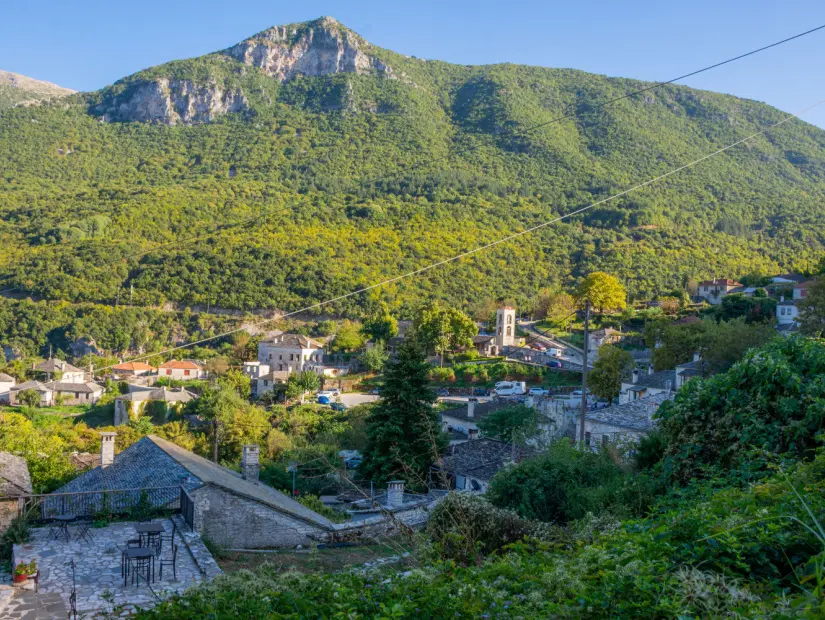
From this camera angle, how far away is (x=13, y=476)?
41.5 feet

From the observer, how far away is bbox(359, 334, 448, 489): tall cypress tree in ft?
60.8

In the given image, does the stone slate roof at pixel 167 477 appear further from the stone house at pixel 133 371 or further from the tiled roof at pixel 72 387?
the stone house at pixel 133 371

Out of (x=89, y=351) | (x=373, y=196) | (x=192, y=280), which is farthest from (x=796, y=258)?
(x=89, y=351)

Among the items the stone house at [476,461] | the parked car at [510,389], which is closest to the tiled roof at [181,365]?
the parked car at [510,389]

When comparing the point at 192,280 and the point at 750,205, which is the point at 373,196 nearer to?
the point at 192,280

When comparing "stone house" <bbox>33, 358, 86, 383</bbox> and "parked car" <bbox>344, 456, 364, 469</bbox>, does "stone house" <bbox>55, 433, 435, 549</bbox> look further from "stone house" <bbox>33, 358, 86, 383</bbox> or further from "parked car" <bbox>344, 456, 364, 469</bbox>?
"stone house" <bbox>33, 358, 86, 383</bbox>

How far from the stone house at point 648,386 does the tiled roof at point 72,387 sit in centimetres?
3726

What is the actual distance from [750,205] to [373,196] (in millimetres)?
50659

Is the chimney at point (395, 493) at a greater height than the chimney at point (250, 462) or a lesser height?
lesser

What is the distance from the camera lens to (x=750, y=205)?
311 ft

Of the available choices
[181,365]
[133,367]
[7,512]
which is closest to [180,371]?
[181,365]

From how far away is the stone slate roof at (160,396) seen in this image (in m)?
42.9

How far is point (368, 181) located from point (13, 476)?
301 ft

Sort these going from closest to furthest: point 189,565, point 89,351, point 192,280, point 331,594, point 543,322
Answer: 1. point 331,594
2. point 189,565
3. point 543,322
4. point 89,351
5. point 192,280
